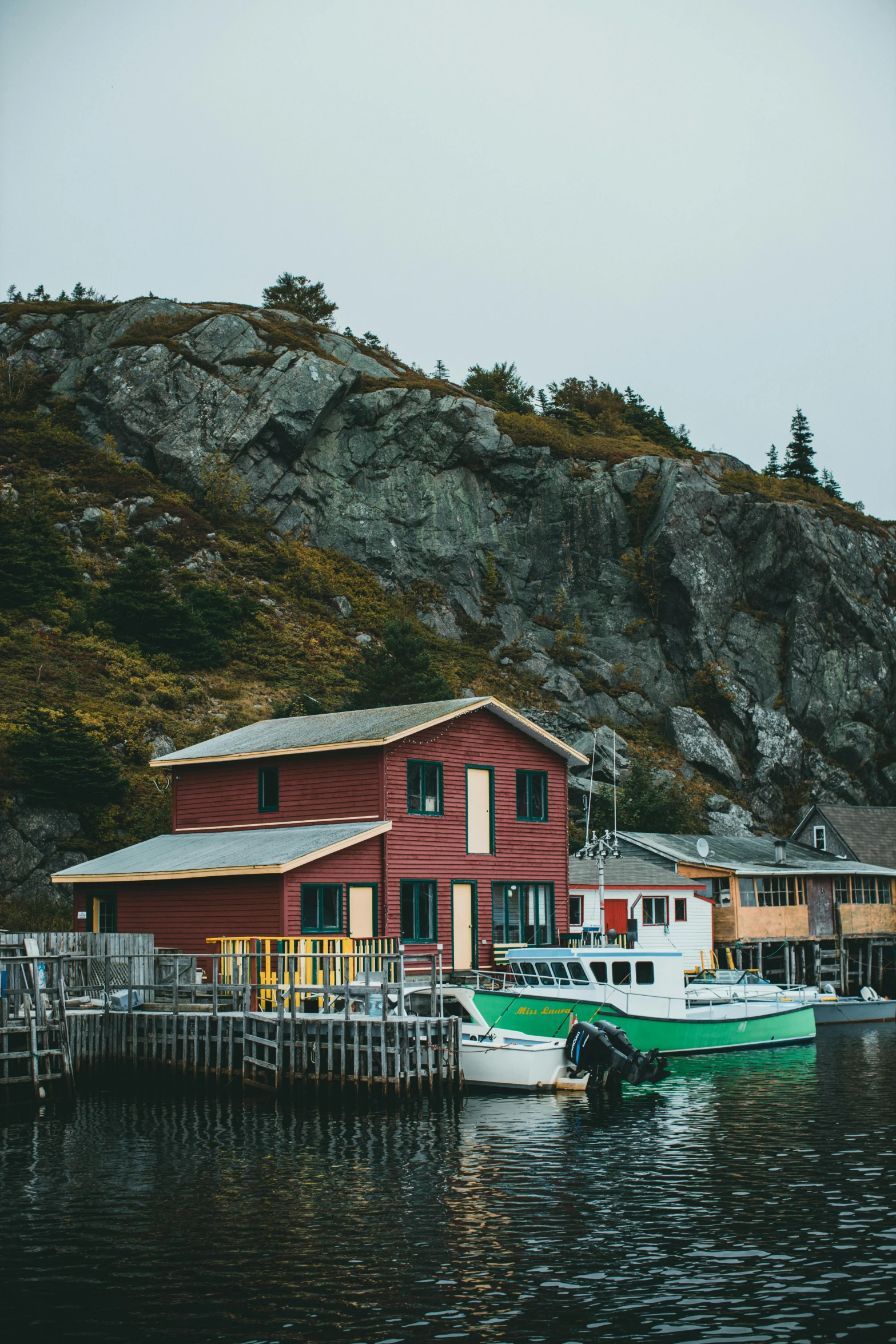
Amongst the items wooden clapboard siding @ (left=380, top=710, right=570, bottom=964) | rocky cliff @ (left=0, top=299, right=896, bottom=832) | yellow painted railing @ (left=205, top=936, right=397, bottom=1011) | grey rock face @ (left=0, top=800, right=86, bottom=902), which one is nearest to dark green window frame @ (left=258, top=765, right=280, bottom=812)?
wooden clapboard siding @ (left=380, top=710, right=570, bottom=964)

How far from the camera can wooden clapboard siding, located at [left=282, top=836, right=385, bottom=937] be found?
3538 centimetres

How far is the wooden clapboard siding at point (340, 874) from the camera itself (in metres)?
35.4

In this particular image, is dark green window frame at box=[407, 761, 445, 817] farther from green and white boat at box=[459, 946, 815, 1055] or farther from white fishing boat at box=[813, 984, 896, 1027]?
white fishing boat at box=[813, 984, 896, 1027]

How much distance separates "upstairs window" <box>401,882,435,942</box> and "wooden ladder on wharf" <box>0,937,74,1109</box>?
10334 millimetres

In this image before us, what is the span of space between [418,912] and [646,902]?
1641 centimetres

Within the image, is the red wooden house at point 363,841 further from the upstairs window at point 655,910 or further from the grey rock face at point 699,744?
the grey rock face at point 699,744

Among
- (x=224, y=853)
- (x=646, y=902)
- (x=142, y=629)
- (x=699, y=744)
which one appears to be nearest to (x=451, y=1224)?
(x=224, y=853)

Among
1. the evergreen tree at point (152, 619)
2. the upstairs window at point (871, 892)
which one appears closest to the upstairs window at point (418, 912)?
the upstairs window at point (871, 892)

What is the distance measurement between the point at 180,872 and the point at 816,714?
60.3 m

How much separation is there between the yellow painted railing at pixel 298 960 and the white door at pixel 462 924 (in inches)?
178

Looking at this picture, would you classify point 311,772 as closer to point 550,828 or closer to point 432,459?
point 550,828

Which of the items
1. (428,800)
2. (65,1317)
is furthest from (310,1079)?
(65,1317)

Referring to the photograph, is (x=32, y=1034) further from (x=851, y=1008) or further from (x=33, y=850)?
(x=851, y=1008)

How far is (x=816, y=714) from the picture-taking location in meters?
87.9
